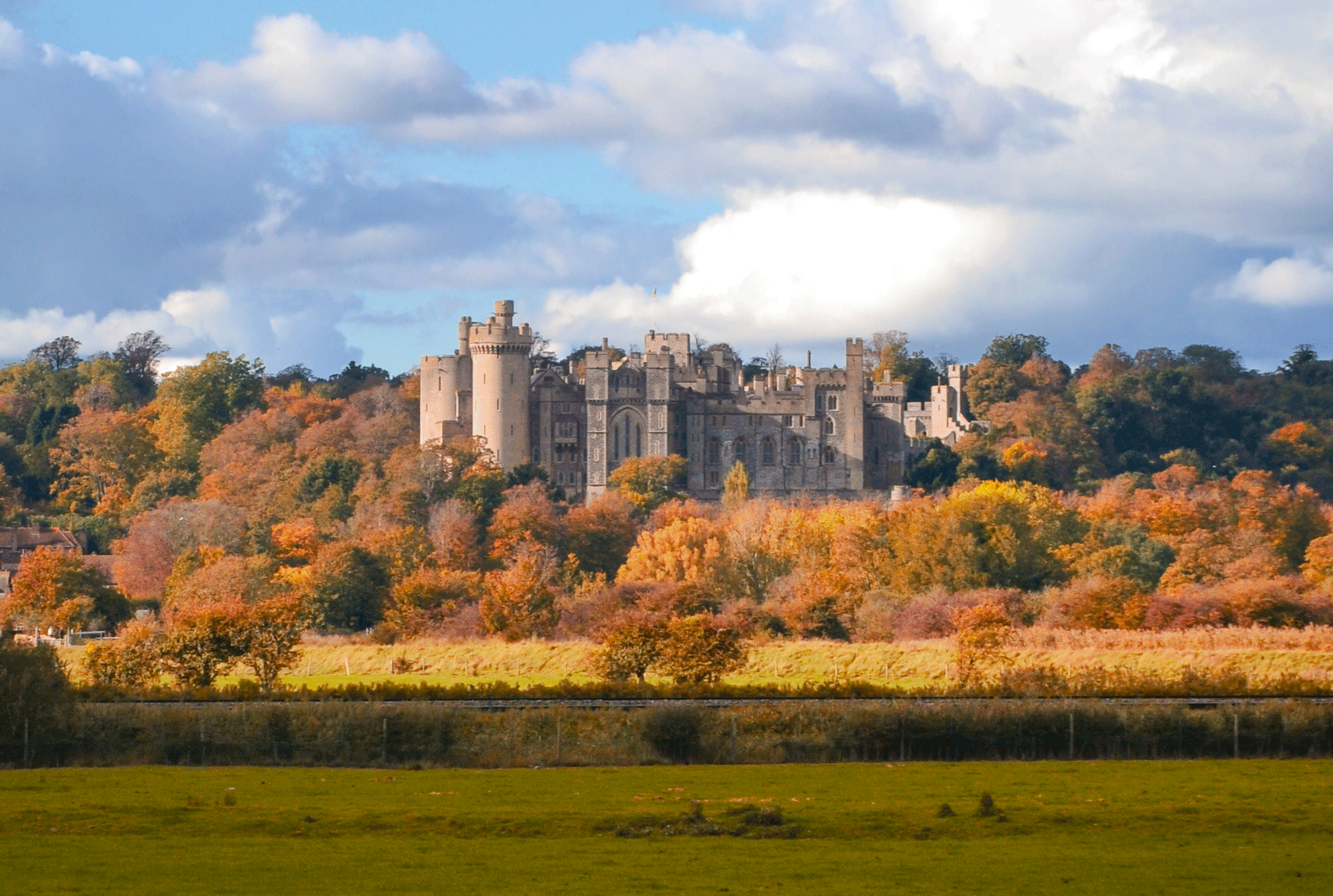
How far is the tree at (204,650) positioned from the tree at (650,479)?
4568 centimetres

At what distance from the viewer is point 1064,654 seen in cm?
5150

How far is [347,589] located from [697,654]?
2692cm

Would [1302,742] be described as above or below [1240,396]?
below

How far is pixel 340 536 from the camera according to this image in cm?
8394

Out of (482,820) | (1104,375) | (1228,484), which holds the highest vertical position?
(1104,375)

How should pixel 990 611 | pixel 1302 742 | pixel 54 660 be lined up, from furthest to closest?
pixel 990 611 < pixel 54 660 < pixel 1302 742

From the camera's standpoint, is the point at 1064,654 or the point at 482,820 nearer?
the point at 482,820

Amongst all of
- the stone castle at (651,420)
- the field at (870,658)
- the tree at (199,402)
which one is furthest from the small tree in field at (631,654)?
the tree at (199,402)

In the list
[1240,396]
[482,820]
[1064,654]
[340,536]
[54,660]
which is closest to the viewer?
[482,820]

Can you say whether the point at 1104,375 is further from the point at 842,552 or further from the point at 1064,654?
the point at 1064,654

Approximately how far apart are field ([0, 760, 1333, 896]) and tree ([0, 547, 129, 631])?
37.3 meters

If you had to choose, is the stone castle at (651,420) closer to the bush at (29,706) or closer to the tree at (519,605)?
the tree at (519,605)

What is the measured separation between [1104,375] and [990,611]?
6947 cm

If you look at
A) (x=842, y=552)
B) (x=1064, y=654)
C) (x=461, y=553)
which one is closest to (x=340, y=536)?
(x=461, y=553)
